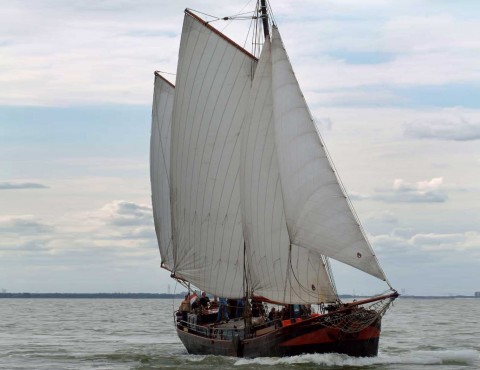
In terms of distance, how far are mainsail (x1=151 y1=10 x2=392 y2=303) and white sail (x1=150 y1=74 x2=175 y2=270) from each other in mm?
8577

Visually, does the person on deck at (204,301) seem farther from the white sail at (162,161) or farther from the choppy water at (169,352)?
the white sail at (162,161)

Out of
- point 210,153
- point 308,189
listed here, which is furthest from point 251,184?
point 308,189

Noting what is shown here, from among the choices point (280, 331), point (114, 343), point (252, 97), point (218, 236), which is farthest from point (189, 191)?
point (114, 343)

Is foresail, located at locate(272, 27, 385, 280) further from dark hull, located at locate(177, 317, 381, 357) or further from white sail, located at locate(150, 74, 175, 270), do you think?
white sail, located at locate(150, 74, 175, 270)

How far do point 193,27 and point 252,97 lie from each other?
7.34 meters

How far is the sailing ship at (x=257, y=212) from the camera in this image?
43812 millimetres

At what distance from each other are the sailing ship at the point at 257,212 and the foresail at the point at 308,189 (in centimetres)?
5

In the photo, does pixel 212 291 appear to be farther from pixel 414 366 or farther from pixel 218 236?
pixel 414 366

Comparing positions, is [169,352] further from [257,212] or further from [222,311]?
[257,212]

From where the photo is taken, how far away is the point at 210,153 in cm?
5319

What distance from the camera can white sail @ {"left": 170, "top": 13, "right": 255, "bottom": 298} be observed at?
52031 millimetres

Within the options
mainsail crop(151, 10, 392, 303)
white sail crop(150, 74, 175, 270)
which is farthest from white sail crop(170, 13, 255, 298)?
white sail crop(150, 74, 175, 270)

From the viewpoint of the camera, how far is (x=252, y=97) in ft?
160

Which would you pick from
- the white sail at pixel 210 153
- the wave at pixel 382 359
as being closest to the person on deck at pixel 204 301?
the white sail at pixel 210 153
